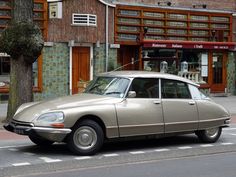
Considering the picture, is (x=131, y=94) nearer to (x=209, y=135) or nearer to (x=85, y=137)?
(x=85, y=137)

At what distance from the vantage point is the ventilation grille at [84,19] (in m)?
20.4

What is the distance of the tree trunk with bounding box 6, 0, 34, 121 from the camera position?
1420 cm

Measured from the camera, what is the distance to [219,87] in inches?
997

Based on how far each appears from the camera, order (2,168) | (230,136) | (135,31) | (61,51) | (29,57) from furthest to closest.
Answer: (135,31)
(61,51)
(29,57)
(230,136)
(2,168)

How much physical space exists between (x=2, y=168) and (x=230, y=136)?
20.5ft

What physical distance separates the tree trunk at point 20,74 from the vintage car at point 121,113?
402cm

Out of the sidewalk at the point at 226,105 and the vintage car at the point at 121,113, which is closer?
the vintage car at the point at 121,113

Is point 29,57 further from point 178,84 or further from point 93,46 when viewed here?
point 93,46

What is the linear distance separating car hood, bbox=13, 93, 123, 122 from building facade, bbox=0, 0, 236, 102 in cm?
979

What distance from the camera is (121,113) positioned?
9.83m

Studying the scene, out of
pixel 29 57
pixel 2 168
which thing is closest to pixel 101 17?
pixel 29 57

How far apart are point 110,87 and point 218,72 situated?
1590cm

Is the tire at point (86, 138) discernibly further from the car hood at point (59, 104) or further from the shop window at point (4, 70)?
the shop window at point (4, 70)

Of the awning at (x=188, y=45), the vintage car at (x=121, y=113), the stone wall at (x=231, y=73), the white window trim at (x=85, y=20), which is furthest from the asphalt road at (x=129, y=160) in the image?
the stone wall at (x=231, y=73)
